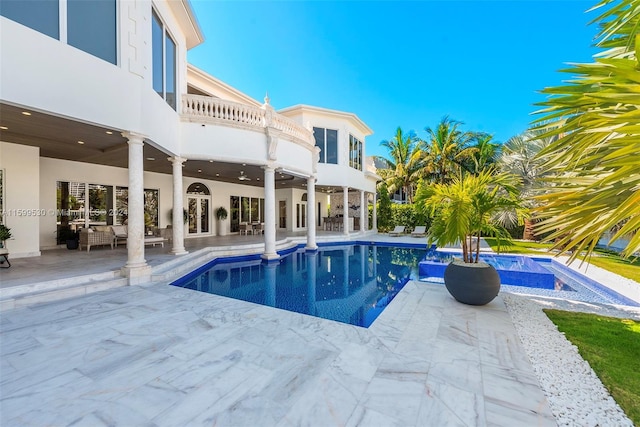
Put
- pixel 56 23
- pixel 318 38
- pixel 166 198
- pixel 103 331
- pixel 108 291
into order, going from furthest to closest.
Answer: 1. pixel 318 38
2. pixel 166 198
3. pixel 108 291
4. pixel 56 23
5. pixel 103 331

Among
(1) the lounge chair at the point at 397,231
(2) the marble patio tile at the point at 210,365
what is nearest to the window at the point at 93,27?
(2) the marble patio tile at the point at 210,365

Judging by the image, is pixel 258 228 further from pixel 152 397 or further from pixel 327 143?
pixel 152 397

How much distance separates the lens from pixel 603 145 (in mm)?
2080

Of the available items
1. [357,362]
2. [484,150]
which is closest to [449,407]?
[357,362]

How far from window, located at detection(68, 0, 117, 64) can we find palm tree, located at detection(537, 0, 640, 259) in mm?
8228

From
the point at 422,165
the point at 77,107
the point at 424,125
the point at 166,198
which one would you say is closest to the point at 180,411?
the point at 77,107

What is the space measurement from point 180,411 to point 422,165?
24370 mm

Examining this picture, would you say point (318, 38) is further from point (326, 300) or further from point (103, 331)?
point (103, 331)

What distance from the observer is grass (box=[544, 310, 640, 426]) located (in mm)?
2680

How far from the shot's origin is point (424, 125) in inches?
974

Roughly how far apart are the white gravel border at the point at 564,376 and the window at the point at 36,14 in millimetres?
9600

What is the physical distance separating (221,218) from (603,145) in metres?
17.1

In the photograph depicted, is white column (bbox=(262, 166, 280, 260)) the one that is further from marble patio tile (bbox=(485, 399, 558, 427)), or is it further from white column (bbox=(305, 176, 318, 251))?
marble patio tile (bbox=(485, 399, 558, 427))

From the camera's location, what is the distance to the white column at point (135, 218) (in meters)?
6.59
